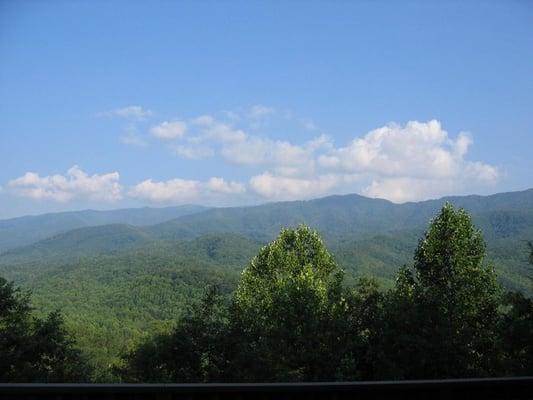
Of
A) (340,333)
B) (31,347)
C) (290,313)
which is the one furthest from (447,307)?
(31,347)

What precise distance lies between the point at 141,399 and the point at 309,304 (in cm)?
1528

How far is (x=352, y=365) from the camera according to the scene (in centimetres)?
1502

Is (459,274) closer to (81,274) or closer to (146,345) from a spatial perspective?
(146,345)

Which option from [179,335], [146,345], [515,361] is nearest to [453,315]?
[515,361]

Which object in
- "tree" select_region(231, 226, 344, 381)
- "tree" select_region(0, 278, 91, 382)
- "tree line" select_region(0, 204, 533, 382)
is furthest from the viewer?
"tree" select_region(231, 226, 344, 381)

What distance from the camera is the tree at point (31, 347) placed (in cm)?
1439

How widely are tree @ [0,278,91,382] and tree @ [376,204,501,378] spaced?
11.8m

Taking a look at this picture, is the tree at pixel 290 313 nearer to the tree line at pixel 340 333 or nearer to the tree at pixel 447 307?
the tree line at pixel 340 333

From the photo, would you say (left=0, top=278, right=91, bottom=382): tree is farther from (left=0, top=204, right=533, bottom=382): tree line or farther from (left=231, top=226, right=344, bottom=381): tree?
(left=231, top=226, right=344, bottom=381): tree

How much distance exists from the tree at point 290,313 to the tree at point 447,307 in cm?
267

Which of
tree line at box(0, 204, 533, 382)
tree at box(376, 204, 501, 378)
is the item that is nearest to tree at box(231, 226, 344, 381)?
tree line at box(0, 204, 533, 382)

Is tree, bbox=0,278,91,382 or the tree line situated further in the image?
the tree line

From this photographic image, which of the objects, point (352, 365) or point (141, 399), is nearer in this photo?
point (141, 399)

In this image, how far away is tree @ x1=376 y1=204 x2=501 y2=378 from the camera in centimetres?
1505
